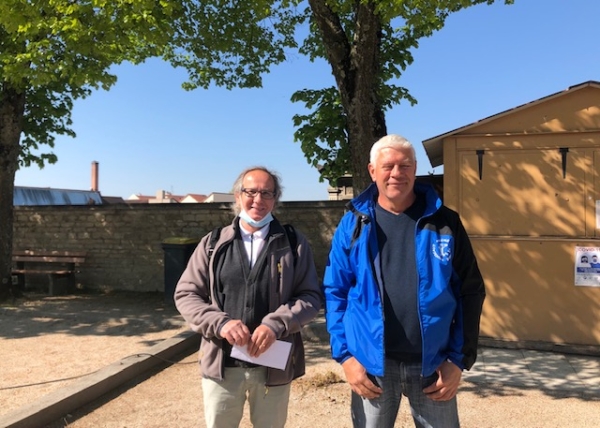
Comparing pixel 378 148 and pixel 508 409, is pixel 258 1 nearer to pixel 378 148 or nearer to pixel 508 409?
pixel 378 148

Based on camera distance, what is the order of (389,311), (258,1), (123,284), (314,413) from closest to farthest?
(389,311), (314,413), (258,1), (123,284)

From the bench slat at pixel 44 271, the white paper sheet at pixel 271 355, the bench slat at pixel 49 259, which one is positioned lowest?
the bench slat at pixel 44 271

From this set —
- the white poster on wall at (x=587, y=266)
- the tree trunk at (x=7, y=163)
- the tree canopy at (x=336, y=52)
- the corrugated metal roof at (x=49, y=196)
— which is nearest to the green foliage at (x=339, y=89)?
the tree canopy at (x=336, y=52)

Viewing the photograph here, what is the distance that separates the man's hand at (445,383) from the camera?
80.6 inches

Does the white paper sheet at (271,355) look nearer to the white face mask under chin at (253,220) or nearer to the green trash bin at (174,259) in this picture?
the white face mask under chin at (253,220)

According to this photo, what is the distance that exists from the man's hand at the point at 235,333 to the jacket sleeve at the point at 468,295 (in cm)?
96

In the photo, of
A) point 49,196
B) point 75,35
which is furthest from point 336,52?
point 49,196

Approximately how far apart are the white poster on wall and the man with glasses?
4.20m

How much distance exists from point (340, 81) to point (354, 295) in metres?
4.58

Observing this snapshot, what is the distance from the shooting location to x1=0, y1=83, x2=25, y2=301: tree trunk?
872cm

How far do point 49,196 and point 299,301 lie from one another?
→ 3310 cm

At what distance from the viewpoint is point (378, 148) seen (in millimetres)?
2166

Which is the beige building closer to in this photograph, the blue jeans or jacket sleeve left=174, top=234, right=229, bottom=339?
the blue jeans

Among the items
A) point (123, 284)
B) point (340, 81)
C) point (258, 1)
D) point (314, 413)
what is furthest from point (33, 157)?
point (314, 413)
